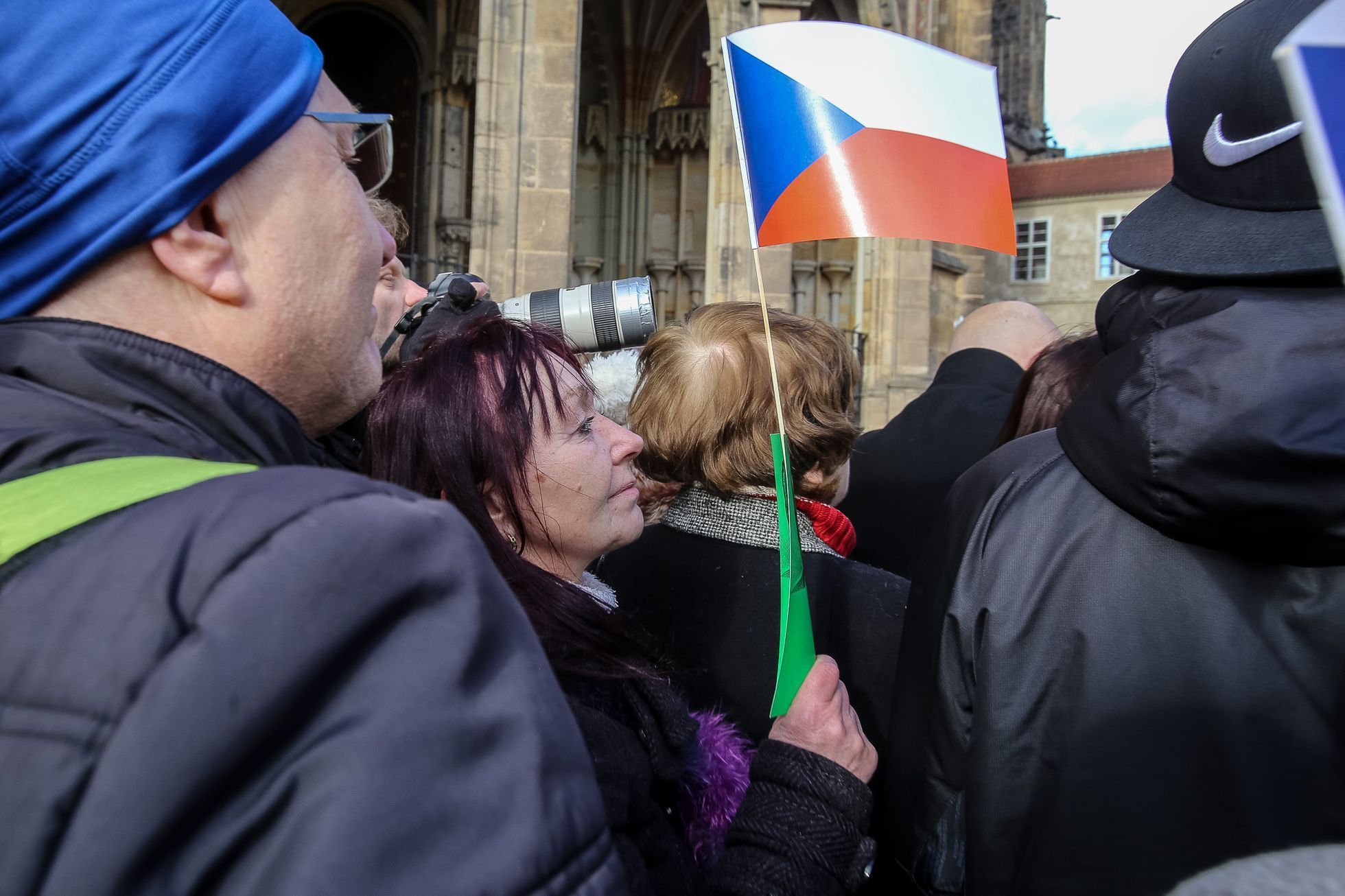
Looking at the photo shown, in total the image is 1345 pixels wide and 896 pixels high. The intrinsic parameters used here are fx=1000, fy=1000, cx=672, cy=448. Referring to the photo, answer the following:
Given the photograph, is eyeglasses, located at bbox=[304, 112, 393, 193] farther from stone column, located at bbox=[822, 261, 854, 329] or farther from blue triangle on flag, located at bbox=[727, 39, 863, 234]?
stone column, located at bbox=[822, 261, 854, 329]

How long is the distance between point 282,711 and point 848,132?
1.41 m

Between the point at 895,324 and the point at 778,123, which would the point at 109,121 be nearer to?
the point at 778,123

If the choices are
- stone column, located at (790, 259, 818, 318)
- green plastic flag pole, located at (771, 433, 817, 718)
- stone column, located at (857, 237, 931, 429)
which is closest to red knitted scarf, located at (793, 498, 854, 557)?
green plastic flag pole, located at (771, 433, 817, 718)

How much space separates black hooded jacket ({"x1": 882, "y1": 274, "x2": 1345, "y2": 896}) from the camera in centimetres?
106

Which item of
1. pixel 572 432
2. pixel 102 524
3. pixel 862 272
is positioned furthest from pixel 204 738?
pixel 862 272

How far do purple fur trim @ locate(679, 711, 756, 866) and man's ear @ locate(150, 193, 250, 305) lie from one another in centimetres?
79

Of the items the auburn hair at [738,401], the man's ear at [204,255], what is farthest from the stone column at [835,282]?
the man's ear at [204,255]

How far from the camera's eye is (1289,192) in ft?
3.66

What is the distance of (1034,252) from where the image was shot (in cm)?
3144

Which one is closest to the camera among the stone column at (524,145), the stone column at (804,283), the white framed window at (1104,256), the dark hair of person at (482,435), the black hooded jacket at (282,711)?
the black hooded jacket at (282,711)

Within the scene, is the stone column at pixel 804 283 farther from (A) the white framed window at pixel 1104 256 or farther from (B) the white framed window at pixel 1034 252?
(B) the white framed window at pixel 1034 252

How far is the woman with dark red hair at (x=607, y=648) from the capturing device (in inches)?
45.3

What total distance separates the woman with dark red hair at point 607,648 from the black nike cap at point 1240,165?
0.69 m

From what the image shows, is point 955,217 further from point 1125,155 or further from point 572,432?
point 1125,155
